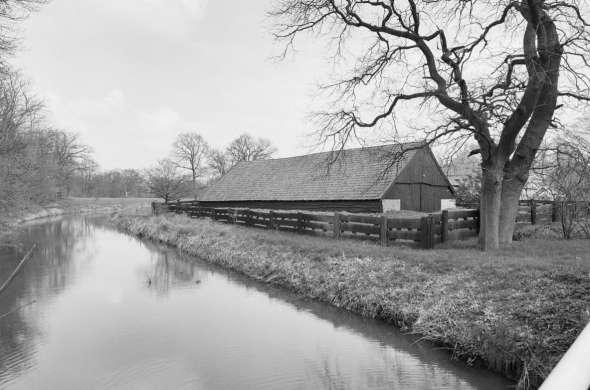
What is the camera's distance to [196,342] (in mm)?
7105

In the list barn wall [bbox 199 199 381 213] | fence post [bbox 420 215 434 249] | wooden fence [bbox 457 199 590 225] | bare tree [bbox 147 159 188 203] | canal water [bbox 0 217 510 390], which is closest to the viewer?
canal water [bbox 0 217 510 390]

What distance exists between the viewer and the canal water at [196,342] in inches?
224

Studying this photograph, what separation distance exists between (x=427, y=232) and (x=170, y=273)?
7879 millimetres

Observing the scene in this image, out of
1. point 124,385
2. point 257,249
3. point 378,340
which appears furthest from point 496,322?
point 257,249

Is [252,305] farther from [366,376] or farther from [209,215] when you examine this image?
[209,215]

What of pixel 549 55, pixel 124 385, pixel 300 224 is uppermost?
pixel 549 55

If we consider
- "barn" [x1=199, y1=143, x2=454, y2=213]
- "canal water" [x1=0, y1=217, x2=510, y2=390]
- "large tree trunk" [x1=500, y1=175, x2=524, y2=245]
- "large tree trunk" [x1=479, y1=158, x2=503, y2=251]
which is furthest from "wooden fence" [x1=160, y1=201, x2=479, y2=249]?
"canal water" [x1=0, y1=217, x2=510, y2=390]

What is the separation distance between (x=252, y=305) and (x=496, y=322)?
17.3ft

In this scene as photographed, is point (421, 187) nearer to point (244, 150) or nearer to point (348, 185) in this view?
point (348, 185)

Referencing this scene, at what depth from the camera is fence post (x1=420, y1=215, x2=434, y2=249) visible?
1049 centimetres

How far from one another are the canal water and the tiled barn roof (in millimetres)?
8346

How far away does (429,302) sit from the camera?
7078 mm

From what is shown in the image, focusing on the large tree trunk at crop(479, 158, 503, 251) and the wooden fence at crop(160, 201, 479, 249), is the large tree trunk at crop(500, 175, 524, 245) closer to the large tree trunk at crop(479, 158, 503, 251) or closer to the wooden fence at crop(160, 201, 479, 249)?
the large tree trunk at crop(479, 158, 503, 251)

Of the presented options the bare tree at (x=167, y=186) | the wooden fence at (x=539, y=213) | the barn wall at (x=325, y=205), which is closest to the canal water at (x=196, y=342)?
the barn wall at (x=325, y=205)
